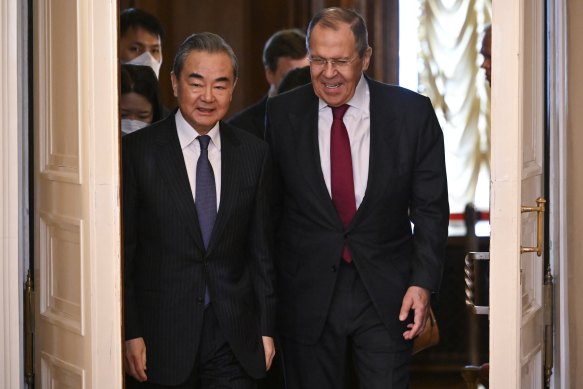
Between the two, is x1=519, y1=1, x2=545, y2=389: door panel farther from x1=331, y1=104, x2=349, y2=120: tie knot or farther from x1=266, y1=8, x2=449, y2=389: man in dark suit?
x1=331, y1=104, x2=349, y2=120: tie knot

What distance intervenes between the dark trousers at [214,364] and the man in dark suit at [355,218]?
366 millimetres

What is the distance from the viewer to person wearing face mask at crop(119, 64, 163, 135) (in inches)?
185

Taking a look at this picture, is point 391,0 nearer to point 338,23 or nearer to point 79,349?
point 338,23

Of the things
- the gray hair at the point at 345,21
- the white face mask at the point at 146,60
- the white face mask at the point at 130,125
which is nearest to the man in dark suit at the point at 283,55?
the white face mask at the point at 146,60

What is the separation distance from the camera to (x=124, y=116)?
4.70 meters

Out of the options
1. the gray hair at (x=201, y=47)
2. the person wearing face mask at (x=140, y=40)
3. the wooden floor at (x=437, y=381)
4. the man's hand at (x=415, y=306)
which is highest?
the person wearing face mask at (x=140, y=40)

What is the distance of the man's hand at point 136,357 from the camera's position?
363cm

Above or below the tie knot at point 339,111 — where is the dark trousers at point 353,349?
below

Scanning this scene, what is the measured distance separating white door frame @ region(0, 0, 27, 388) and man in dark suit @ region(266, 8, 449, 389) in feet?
3.07

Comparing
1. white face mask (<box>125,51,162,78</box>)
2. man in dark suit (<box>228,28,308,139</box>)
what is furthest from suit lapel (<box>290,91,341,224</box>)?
man in dark suit (<box>228,28,308,139</box>)

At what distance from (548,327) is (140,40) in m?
2.31

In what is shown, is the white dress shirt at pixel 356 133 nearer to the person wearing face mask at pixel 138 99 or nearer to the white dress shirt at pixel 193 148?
the white dress shirt at pixel 193 148

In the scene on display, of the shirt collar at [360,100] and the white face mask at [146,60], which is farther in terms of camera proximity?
the white face mask at [146,60]

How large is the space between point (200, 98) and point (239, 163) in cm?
26
